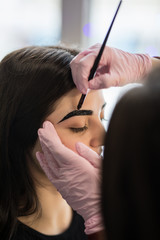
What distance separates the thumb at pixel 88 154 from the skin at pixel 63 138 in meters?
0.03

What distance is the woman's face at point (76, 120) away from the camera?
3.38 ft

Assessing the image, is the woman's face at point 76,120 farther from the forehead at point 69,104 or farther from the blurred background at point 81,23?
the blurred background at point 81,23

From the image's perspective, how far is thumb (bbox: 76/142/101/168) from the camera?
1021 mm

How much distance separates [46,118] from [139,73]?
14.7 inches

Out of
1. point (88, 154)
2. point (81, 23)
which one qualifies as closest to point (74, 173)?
point (88, 154)

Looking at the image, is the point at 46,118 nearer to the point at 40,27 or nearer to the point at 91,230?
the point at 91,230

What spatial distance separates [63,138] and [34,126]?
0.37 ft

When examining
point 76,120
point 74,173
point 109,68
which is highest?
point 109,68

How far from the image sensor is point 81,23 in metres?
2.32

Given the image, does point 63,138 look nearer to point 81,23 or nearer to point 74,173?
point 74,173

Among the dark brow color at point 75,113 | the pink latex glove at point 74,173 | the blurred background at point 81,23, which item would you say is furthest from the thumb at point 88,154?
the blurred background at point 81,23

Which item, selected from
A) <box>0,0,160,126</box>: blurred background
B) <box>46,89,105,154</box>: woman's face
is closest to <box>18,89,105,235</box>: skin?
<box>46,89,105,154</box>: woman's face

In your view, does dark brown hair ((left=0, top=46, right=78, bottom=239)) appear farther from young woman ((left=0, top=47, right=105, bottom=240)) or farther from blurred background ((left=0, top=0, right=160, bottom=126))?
blurred background ((left=0, top=0, right=160, bottom=126))

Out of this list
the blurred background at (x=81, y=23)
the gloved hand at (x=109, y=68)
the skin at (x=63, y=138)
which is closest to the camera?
the gloved hand at (x=109, y=68)
